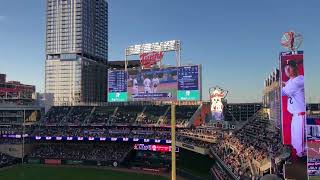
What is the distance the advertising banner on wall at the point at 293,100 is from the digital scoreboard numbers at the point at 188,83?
3626 cm

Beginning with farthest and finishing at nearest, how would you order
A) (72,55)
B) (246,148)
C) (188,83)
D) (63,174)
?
(72,55) < (188,83) < (63,174) < (246,148)

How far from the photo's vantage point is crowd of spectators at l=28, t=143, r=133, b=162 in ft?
217

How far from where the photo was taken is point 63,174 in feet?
190

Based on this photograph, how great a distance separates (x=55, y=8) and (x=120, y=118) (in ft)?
261

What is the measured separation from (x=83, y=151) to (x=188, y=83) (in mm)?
21152

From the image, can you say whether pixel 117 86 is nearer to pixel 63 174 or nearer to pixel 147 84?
pixel 147 84

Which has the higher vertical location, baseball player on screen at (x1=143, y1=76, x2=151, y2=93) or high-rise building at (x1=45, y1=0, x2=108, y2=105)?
high-rise building at (x1=45, y1=0, x2=108, y2=105)

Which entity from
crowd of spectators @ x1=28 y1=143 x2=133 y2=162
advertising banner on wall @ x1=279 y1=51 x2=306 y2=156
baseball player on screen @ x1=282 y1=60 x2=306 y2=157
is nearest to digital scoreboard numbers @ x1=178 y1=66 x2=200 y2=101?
crowd of spectators @ x1=28 y1=143 x2=133 y2=162

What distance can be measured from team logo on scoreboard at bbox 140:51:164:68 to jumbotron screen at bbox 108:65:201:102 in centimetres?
136

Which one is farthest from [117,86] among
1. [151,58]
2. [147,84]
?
[151,58]

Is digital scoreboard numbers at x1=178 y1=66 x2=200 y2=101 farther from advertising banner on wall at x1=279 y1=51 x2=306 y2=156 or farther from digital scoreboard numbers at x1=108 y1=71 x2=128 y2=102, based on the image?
advertising banner on wall at x1=279 y1=51 x2=306 y2=156

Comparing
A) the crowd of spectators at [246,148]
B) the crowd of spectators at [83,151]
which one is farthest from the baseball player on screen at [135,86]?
the crowd of spectators at [246,148]

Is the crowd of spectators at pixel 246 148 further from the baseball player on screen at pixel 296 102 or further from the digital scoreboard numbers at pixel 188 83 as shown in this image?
the digital scoreboard numbers at pixel 188 83

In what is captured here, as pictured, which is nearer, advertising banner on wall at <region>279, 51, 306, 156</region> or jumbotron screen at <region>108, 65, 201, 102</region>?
advertising banner on wall at <region>279, 51, 306, 156</region>
